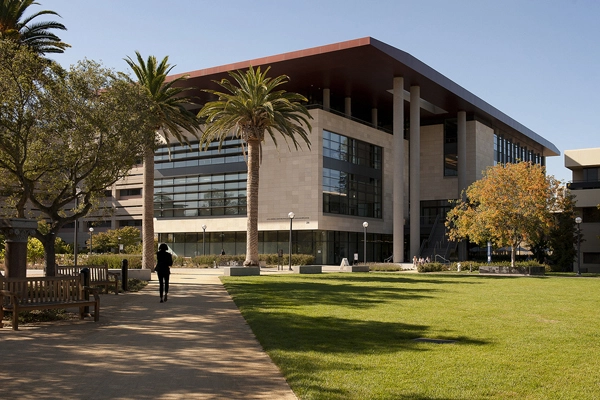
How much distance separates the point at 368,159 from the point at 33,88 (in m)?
45.5

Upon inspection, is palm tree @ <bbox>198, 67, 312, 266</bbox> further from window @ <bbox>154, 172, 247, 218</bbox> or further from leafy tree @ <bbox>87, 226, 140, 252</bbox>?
leafy tree @ <bbox>87, 226, 140, 252</bbox>

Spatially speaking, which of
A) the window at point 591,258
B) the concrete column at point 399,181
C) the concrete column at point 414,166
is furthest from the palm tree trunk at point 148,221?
the window at point 591,258

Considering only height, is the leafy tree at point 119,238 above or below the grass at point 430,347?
above

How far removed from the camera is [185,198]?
210 ft

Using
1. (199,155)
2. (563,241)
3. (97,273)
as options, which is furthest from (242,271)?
(199,155)

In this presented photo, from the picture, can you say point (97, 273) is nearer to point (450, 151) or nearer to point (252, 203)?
point (252, 203)

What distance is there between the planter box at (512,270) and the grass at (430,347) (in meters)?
22.3

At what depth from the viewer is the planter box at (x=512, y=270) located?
39.4m

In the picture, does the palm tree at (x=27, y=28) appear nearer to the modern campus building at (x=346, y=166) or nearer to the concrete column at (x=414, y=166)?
the modern campus building at (x=346, y=166)

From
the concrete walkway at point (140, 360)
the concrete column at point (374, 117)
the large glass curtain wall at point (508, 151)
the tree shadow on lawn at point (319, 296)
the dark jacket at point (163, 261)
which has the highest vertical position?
the concrete column at point (374, 117)

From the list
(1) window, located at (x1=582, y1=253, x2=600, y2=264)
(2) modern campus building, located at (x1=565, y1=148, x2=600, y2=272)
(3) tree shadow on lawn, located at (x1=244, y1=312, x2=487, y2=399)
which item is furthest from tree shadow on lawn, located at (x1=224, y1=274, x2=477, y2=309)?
(1) window, located at (x1=582, y1=253, x2=600, y2=264)

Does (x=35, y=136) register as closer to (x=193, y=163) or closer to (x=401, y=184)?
(x=401, y=184)

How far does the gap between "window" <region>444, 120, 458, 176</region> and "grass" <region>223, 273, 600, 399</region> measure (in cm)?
4956

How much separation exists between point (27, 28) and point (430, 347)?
28375 mm
